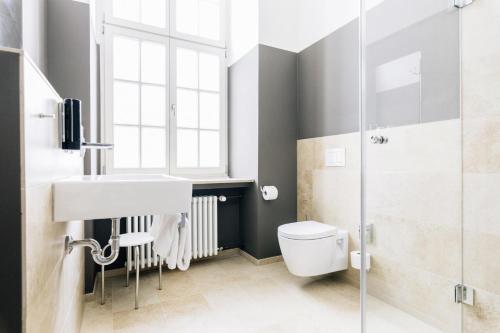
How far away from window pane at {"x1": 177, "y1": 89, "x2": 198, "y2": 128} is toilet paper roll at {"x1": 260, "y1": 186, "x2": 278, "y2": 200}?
0.94m

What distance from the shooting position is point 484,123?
1.29m

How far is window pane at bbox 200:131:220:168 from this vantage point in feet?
9.18

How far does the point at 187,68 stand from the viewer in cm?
272

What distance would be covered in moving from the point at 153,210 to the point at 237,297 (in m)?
1.20

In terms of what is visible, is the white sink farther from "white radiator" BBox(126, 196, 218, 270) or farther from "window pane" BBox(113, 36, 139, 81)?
"window pane" BBox(113, 36, 139, 81)

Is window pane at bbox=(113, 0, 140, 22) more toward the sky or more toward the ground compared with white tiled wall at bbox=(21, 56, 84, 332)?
more toward the sky

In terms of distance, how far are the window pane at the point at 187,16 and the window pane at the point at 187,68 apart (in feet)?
0.69

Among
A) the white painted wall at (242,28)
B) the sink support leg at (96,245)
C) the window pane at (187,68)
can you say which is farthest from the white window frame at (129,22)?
the sink support leg at (96,245)

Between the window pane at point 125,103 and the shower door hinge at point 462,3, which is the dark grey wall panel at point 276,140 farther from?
the shower door hinge at point 462,3

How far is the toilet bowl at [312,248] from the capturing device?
1876 millimetres

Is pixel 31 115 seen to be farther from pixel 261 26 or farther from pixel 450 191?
pixel 261 26

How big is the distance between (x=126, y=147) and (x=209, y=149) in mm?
788

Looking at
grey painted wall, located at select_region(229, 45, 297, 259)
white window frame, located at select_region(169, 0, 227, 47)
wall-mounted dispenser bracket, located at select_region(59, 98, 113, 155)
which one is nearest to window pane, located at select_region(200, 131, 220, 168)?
grey painted wall, located at select_region(229, 45, 297, 259)

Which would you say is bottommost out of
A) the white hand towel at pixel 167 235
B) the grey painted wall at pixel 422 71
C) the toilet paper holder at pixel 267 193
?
the white hand towel at pixel 167 235
